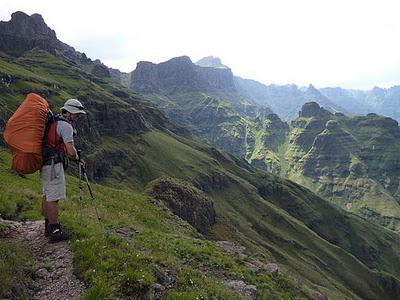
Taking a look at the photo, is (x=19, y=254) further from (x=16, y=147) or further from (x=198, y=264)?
(x=198, y=264)

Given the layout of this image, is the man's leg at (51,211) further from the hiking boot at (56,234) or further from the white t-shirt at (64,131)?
the white t-shirt at (64,131)

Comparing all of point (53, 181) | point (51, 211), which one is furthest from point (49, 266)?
point (53, 181)

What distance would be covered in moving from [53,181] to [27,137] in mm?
1996

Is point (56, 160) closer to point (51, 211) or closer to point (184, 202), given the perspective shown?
point (51, 211)

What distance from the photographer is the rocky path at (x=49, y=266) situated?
42.5 ft

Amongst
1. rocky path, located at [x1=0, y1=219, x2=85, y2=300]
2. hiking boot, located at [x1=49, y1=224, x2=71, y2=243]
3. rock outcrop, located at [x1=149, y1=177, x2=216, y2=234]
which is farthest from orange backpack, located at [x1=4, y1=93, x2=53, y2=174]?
rock outcrop, located at [x1=149, y1=177, x2=216, y2=234]

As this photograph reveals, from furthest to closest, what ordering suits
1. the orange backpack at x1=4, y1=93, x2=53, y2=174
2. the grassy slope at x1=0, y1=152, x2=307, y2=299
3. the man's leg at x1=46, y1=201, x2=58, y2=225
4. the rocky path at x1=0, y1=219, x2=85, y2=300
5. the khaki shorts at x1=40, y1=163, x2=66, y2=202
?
the man's leg at x1=46, y1=201, x2=58, y2=225, the khaki shorts at x1=40, y1=163, x2=66, y2=202, the orange backpack at x1=4, y1=93, x2=53, y2=174, the grassy slope at x1=0, y1=152, x2=307, y2=299, the rocky path at x1=0, y1=219, x2=85, y2=300

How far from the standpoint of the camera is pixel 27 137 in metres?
14.6

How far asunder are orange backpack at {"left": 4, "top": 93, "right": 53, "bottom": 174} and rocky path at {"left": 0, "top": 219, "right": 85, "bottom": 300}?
3.19m

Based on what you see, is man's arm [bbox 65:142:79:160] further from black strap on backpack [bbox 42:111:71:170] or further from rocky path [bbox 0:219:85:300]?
rocky path [bbox 0:219:85:300]

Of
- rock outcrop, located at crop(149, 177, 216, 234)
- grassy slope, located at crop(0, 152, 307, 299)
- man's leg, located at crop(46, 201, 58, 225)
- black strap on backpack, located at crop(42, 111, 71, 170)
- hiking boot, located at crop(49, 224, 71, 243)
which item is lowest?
rock outcrop, located at crop(149, 177, 216, 234)

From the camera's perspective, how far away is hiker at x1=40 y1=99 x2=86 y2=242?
1508 centimetres

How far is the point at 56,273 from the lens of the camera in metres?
13.9

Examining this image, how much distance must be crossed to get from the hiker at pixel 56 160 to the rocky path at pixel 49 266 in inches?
24.1
